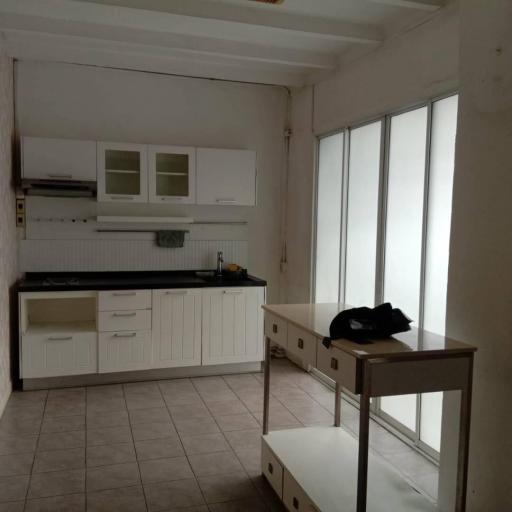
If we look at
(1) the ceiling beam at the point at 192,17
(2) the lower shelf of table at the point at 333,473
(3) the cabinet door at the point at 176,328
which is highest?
(1) the ceiling beam at the point at 192,17

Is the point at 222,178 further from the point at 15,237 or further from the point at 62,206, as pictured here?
the point at 15,237

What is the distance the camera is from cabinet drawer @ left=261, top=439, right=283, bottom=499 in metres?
2.74

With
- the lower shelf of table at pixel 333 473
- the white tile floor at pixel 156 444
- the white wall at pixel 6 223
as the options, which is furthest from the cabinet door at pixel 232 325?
the lower shelf of table at pixel 333 473

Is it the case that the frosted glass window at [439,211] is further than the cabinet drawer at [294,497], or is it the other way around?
the frosted glass window at [439,211]

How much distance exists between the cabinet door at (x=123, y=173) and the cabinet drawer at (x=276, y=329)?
6.71 ft

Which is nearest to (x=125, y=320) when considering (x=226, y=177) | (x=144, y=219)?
(x=144, y=219)

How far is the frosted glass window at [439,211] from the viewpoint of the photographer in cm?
312

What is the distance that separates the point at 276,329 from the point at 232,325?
1779 mm

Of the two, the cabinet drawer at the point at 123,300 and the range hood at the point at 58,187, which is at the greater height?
the range hood at the point at 58,187

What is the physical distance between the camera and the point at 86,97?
15.7 feet

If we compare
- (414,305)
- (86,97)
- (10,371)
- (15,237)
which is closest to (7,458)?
(10,371)

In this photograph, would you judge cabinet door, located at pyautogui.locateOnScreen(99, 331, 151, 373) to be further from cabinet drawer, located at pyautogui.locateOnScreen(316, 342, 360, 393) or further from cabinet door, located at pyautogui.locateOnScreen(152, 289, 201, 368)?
cabinet drawer, located at pyautogui.locateOnScreen(316, 342, 360, 393)

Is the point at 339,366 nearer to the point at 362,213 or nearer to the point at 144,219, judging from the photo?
→ the point at 362,213

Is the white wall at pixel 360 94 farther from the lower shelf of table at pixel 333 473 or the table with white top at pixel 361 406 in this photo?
the lower shelf of table at pixel 333 473
